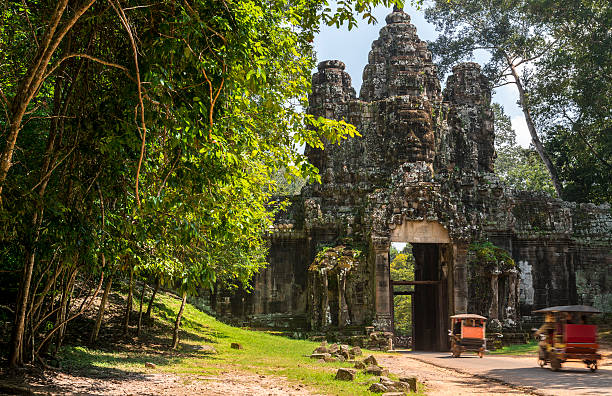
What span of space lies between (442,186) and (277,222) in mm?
7205

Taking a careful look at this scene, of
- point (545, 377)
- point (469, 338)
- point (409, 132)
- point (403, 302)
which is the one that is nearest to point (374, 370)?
point (545, 377)

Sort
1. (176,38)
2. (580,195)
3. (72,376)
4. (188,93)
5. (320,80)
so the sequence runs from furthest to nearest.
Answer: (580,195) → (320,80) → (72,376) → (188,93) → (176,38)

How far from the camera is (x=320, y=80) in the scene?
26125 mm

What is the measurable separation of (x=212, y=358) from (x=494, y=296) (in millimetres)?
12760

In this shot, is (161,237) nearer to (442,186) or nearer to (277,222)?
(277,222)

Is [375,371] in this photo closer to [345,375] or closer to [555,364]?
[345,375]

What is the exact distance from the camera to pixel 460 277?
21.0 meters

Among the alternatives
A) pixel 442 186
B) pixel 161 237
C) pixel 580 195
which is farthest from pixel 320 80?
pixel 161 237

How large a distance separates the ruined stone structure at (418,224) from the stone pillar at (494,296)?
38 mm

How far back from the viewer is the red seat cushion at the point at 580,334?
12.0 meters

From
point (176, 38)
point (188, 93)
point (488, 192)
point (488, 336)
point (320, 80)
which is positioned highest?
point (320, 80)

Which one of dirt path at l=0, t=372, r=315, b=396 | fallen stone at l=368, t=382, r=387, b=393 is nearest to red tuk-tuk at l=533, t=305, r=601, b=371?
fallen stone at l=368, t=382, r=387, b=393

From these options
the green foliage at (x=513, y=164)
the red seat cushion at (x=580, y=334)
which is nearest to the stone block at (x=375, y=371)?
the red seat cushion at (x=580, y=334)

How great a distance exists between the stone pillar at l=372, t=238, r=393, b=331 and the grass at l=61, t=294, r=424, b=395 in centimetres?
395
